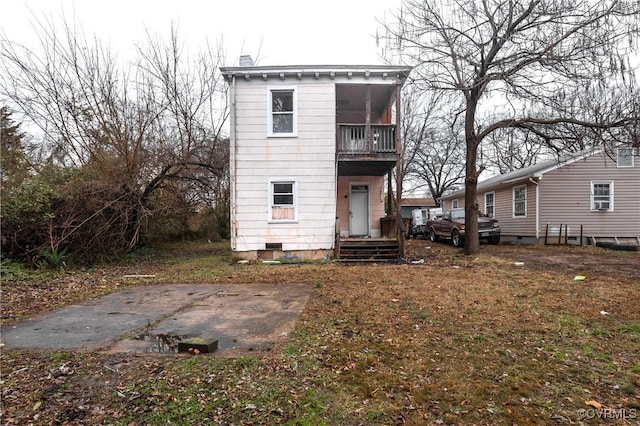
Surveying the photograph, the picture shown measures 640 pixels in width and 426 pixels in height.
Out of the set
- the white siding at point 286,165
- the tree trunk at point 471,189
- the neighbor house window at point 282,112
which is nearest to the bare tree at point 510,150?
the tree trunk at point 471,189

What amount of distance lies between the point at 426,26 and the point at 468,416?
448 inches

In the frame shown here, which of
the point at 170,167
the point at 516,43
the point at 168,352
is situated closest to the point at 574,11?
the point at 516,43

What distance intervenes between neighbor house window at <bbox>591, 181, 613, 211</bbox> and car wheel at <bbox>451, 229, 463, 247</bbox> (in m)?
6.11

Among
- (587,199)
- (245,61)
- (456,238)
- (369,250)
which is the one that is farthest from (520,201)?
(245,61)

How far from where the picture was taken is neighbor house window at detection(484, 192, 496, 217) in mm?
20198

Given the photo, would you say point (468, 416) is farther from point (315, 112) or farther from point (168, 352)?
point (315, 112)

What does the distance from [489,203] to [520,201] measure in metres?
3.31

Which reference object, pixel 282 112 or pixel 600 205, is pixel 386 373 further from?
pixel 600 205

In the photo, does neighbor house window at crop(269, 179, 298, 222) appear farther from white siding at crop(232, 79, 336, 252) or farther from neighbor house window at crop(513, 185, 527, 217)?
neighbor house window at crop(513, 185, 527, 217)

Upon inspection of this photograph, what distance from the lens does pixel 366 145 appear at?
11484mm

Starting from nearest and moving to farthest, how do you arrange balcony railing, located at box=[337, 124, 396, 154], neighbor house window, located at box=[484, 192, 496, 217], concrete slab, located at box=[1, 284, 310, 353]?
concrete slab, located at box=[1, 284, 310, 353] < balcony railing, located at box=[337, 124, 396, 154] < neighbor house window, located at box=[484, 192, 496, 217]

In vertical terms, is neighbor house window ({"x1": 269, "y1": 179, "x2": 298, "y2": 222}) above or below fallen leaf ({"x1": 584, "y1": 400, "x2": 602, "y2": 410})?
above

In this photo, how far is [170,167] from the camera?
12.9m

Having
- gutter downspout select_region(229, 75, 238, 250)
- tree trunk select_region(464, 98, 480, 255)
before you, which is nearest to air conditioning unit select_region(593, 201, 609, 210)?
tree trunk select_region(464, 98, 480, 255)
